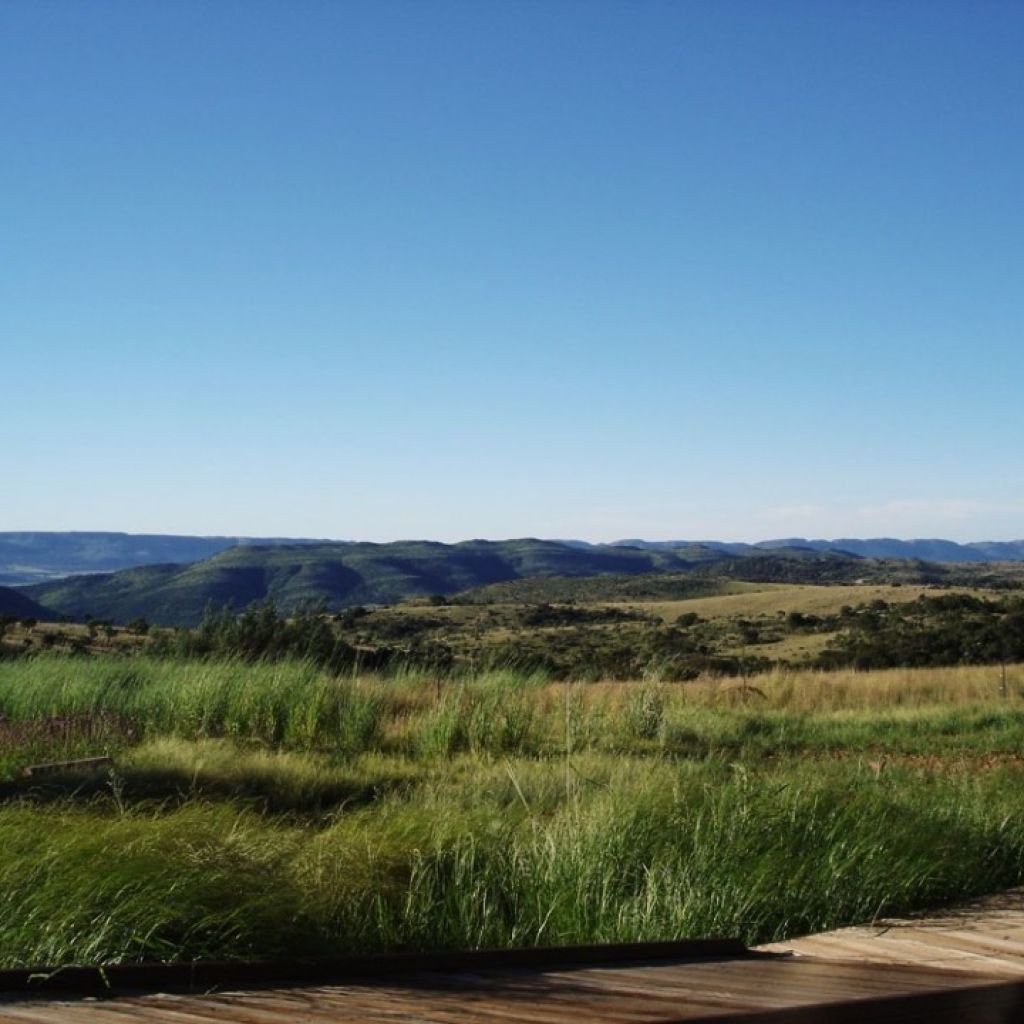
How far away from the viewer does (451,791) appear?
941 centimetres

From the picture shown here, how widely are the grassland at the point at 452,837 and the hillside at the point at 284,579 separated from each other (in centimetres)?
6952

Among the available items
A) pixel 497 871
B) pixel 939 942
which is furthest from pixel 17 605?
pixel 939 942

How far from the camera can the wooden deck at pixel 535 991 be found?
9.21 ft

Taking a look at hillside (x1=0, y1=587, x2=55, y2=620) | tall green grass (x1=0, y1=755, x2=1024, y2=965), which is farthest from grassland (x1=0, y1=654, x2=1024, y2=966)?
A: hillside (x1=0, y1=587, x2=55, y2=620)

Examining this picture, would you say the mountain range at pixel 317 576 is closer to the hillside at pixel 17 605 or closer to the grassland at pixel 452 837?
the hillside at pixel 17 605

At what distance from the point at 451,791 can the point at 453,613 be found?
57.3m

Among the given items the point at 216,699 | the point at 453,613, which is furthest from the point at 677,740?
the point at 453,613

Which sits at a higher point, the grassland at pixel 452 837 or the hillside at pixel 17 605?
the grassland at pixel 452 837

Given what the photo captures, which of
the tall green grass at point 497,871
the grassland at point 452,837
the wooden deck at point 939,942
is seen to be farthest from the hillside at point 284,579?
the wooden deck at point 939,942

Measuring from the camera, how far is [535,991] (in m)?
3.30

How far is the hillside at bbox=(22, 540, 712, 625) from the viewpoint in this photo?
103 meters

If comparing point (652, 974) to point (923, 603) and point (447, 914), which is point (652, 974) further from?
point (923, 603)

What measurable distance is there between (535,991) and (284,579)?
127 metres

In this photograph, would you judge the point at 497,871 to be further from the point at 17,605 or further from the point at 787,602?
the point at 17,605
